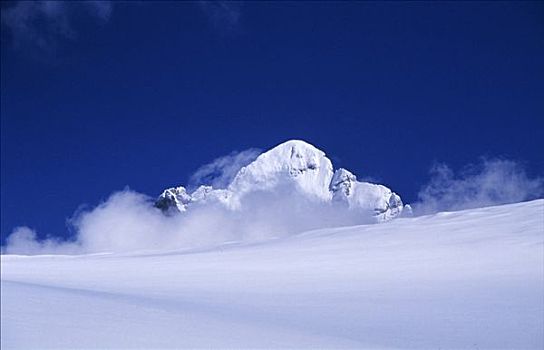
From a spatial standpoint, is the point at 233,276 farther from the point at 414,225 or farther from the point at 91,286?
the point at 414,225

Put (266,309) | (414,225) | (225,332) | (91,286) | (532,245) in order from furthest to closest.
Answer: (414,225)
(532,245)
(91,286)
(266,309)
(225,332)

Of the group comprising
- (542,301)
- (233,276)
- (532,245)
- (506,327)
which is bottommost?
(506,327)

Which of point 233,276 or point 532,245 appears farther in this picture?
point 532,245

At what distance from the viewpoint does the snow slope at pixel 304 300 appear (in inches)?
223

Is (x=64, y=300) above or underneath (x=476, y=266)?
underneath

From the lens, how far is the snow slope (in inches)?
223

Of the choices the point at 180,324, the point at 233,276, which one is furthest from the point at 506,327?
the point at 233,276

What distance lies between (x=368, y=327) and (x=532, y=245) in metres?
8.05

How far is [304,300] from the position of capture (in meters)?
8.64

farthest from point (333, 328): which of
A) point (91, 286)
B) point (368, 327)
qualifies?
point (91, 286)

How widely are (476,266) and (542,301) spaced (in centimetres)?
354

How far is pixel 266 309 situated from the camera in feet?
25.6

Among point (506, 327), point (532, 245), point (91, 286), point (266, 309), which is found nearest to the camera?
point (506, 327)

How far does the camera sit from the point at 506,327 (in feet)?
21.8
